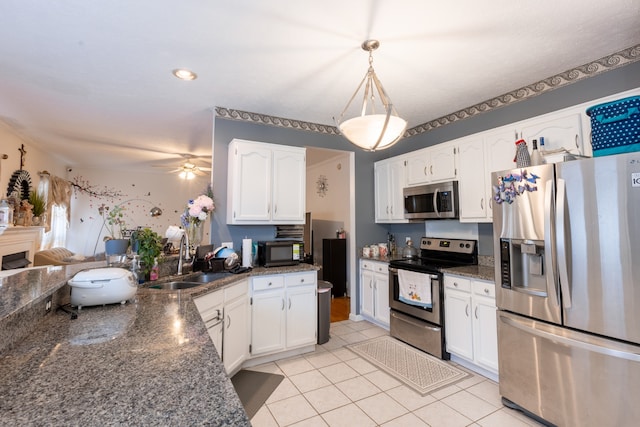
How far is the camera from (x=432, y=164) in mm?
3381

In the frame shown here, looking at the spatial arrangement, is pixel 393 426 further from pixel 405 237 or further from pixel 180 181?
pixel 180 181

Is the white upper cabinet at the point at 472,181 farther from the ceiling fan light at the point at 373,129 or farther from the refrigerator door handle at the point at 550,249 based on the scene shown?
the ceiling fan light at the point at 373,129

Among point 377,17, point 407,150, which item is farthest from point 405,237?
point 377,17

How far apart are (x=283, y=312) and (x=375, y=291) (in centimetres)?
135

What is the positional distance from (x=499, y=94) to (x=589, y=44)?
0.85 metres

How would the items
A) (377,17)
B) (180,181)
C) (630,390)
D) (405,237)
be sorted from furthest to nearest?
(180,181)
(405,237)
(377,17)
(630,390)

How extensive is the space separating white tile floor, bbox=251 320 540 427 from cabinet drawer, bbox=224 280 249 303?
76 cm

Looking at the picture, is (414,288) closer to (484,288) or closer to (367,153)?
(484,288)

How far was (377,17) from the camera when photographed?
6.09ft

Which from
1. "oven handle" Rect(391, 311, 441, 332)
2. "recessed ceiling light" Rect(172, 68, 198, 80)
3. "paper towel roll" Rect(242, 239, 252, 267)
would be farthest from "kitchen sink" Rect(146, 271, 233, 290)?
"oven handle" Rect(391, 311, 441, 332)

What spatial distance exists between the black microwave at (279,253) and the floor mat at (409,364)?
1.15 metres

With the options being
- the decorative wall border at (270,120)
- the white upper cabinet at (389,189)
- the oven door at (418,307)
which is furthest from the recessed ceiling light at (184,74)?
the oven door at (418,307)

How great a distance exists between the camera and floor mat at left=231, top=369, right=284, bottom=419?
219cm

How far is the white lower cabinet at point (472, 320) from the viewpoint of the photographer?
2449mm
